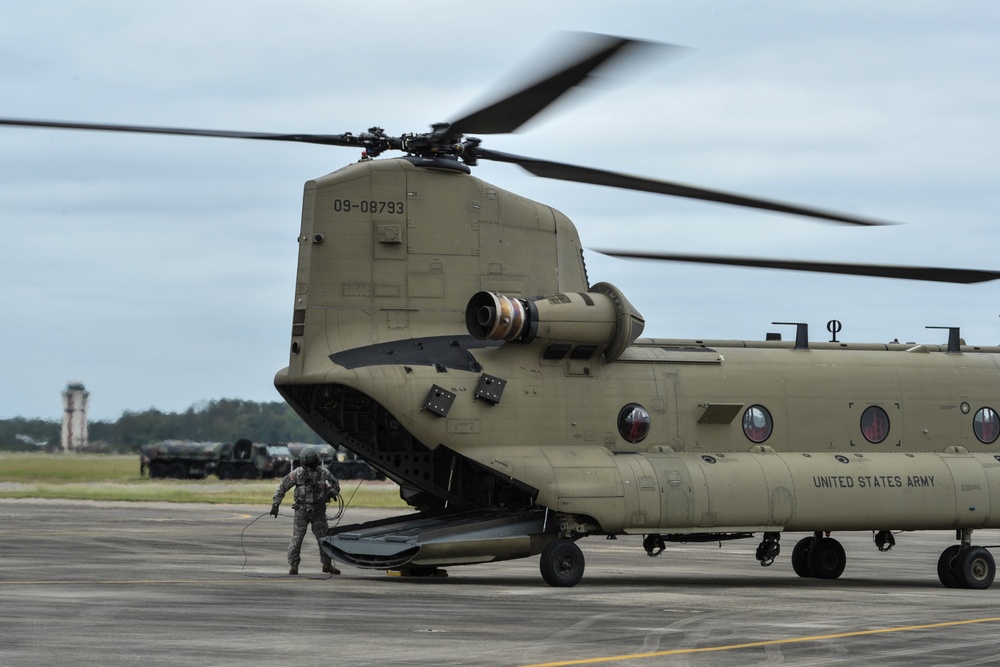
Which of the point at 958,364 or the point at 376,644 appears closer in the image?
the point at 376,644

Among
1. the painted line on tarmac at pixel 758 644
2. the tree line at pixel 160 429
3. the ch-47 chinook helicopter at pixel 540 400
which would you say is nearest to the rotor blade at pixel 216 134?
the ch-47 chinook helicopter at pixel 540 400

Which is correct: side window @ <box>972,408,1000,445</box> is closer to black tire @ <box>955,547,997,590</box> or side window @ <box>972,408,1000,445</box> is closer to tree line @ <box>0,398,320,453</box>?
black tire @ <box>955,547,997,590</box>

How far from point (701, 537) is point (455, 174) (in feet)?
21.1

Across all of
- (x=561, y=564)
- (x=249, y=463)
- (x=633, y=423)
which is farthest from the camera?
(x=249, y=463)

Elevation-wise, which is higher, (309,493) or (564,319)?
(564,319)

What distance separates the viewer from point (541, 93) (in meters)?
13.0

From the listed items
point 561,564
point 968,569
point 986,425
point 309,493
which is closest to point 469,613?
point 561,564

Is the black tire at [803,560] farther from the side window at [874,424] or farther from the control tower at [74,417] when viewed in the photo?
the control tower at [74,417]

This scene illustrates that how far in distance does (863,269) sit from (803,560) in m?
5.67

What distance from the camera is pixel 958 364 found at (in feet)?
71.9

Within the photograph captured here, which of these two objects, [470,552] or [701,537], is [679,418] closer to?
[701,537]

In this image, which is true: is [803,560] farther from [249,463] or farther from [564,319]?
[249,463]

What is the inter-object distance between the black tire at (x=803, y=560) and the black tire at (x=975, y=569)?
2699 mm

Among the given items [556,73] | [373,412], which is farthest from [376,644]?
[373,412]
